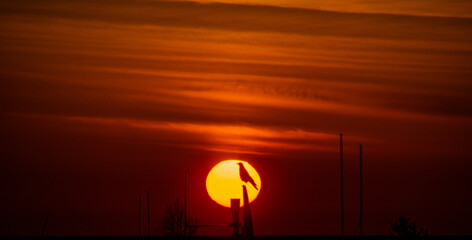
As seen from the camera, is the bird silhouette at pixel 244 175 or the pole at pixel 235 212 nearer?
the bird silhouette at pixel 244 175

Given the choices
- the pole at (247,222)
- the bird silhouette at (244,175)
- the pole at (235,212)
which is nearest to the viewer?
the pole at (247,222)

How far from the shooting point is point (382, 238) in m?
57.7

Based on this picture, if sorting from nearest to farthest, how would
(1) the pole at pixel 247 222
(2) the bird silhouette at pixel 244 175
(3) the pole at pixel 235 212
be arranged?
(1) the pole at pixel 247 222 → (2) the bird silhouette at pixel 244 175 → (3) the pole at pixel 235 212

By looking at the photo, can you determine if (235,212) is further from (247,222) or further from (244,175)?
(247,222)

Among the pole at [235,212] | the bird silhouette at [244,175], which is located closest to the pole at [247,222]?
the bird silhouette at [244,175]

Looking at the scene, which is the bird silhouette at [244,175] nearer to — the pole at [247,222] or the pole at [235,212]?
the pole at [247,222]

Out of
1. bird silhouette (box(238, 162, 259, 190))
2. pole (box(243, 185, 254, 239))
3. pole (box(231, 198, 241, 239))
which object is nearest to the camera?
pole (box(243, 185, 254, 239))

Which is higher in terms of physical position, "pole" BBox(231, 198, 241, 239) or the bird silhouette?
the bird silhouette

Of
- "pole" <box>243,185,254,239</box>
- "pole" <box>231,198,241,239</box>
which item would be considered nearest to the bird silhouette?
"pole" <box>243,185,254,239</box>

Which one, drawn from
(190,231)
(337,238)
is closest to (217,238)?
(190,231)

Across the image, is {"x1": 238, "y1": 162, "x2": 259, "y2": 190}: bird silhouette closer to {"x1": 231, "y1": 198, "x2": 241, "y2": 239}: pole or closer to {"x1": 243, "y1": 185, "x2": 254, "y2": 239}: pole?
{"x1": 243, "y1": 185, "x2": 254, "y2": 239}: pole

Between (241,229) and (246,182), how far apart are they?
204 centimetres

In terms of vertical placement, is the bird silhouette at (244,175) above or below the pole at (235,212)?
above

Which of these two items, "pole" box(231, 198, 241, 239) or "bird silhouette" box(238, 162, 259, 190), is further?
"pole" box(231, 198, 241, 239)
